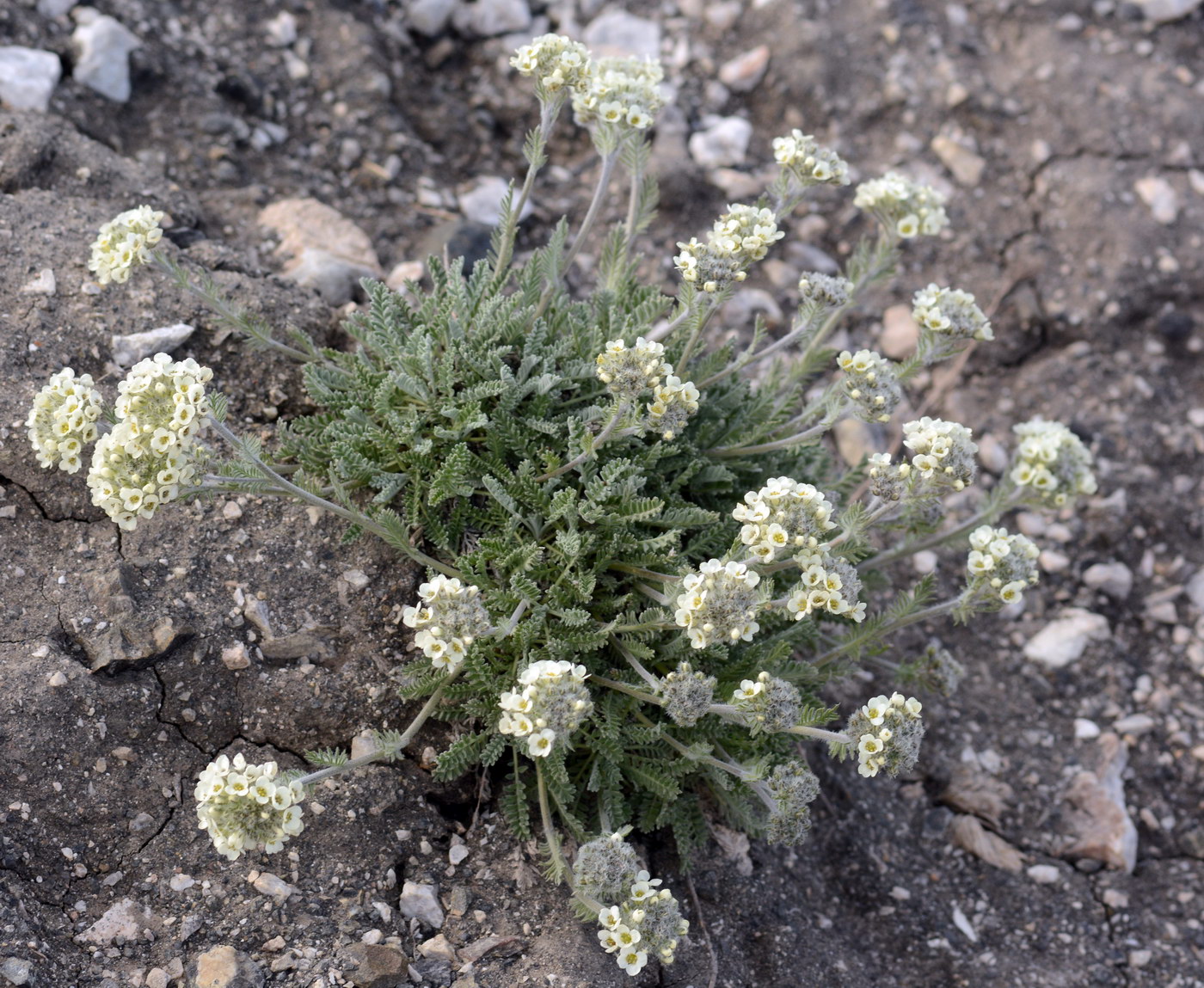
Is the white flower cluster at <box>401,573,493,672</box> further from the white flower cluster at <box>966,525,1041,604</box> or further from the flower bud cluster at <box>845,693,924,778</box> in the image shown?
the white flower cluster at <box>966,525,1041,604</box>

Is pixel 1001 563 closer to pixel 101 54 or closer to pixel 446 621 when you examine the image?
pixel 446 621

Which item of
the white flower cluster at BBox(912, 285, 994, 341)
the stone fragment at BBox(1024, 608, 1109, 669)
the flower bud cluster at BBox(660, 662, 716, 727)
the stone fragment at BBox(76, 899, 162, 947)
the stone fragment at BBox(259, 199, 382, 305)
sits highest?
the white flower cluster at BBox(912, 285, 994, 341)

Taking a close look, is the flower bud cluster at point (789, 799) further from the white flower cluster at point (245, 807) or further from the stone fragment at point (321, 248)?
the stone fragment at point (321, 248)

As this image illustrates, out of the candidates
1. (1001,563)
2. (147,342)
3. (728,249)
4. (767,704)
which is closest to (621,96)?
(728,249)

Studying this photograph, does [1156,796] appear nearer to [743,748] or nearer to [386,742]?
[743,748]

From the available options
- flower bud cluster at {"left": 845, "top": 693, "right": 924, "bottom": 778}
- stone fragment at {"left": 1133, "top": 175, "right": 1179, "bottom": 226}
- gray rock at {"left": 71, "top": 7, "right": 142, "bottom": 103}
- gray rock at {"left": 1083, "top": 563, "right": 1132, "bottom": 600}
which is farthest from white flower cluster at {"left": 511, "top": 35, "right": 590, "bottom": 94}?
stone fragment at {"left": 1133, "top": 175, "right": 1179, "bottom": 226}

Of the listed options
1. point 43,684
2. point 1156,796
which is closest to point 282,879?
point 43,684

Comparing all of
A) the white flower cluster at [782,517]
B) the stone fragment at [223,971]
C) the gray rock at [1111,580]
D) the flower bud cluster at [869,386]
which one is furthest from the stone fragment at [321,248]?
the gray rock at [1111,580]
